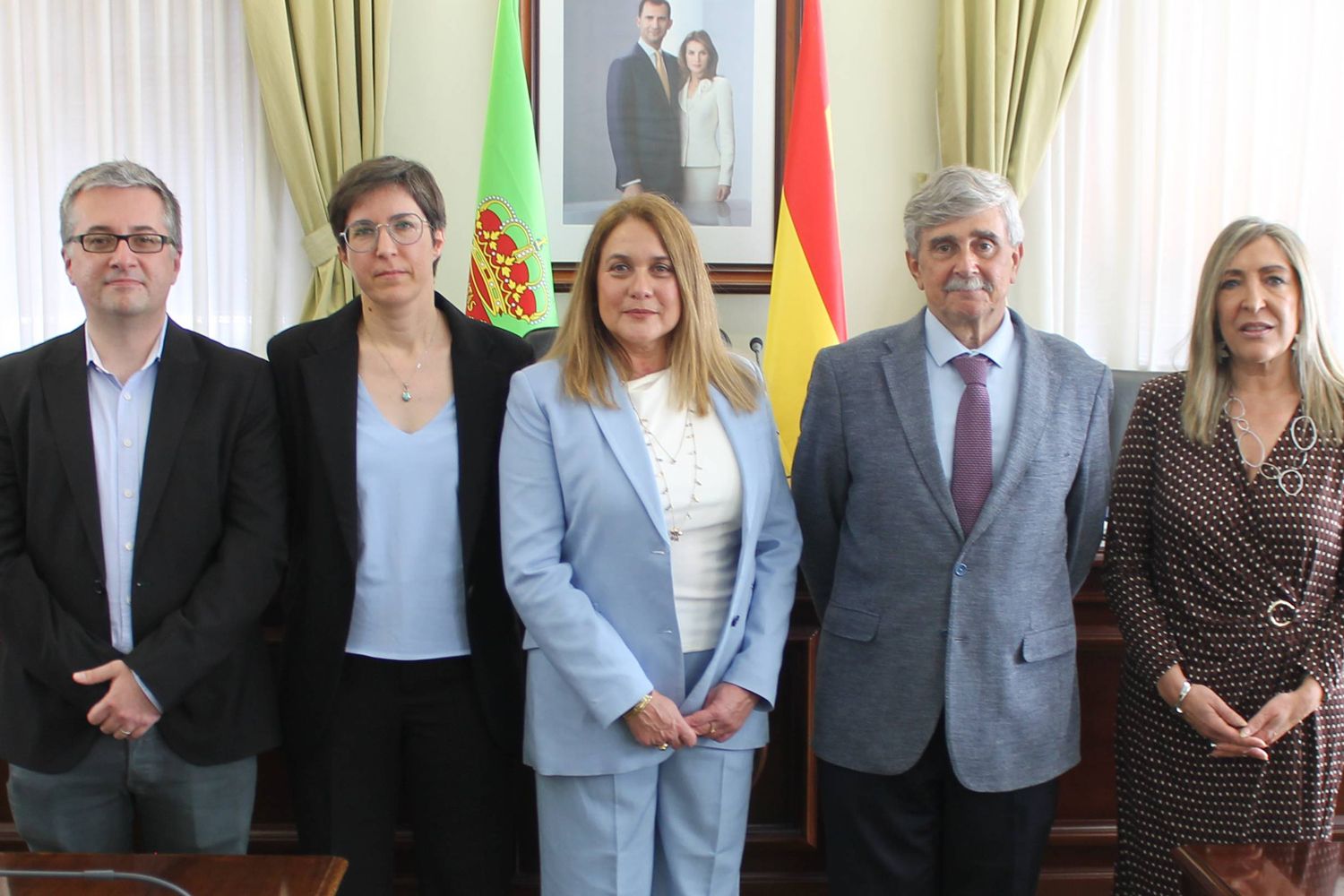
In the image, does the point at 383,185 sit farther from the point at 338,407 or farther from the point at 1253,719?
the point at 1253,719

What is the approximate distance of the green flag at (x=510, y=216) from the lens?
10.5ft

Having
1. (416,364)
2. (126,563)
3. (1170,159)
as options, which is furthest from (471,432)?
(1170,159)

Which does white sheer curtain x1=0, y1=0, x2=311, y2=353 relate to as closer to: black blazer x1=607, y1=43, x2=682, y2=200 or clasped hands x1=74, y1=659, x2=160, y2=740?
black blazer x1=607, y1=43, x2=682, y2=200

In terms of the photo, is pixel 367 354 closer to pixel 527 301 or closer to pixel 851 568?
pixel 851 568

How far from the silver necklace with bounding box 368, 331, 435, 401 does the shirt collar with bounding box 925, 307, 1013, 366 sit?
2.78ft

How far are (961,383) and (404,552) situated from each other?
0.94 m

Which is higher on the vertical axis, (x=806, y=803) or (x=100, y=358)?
(x=100, y=358)

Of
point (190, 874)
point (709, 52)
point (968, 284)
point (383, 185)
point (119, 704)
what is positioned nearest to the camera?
point (190, 874)

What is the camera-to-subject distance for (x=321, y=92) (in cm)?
383

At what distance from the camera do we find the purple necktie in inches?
65.9

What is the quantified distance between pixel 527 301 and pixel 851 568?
5.72 ft

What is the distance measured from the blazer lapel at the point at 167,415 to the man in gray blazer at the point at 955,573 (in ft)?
3.37

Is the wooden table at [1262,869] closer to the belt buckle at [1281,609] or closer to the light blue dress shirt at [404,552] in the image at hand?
the belt buckle at [1281,609]

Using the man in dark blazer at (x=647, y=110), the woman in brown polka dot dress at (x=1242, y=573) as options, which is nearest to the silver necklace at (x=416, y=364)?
the woman in brown polka dot dress at (x=1242, y=573)
